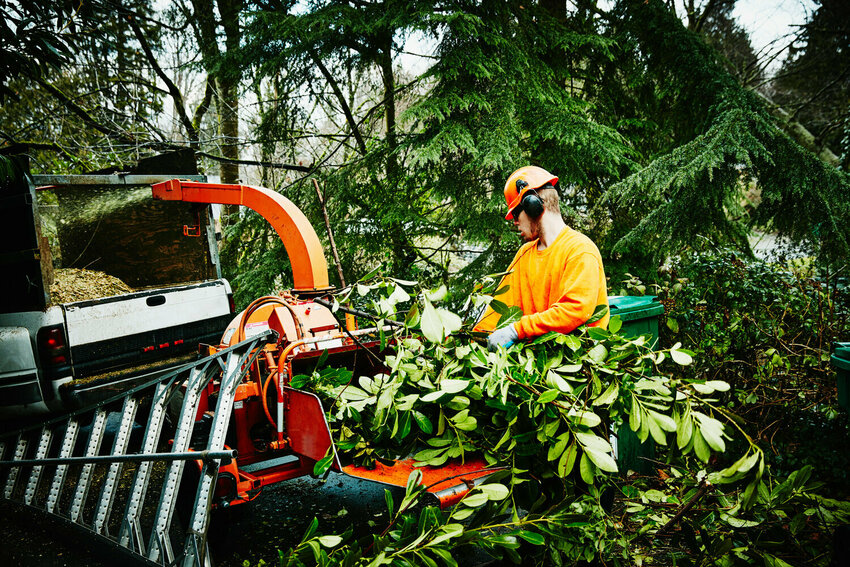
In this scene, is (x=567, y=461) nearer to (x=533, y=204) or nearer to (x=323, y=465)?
(x=323, y=465)

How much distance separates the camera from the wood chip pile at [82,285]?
5.52m

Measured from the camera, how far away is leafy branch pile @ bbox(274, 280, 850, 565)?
199 cm

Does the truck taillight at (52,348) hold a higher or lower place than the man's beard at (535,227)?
lower

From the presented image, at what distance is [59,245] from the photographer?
6512 mm

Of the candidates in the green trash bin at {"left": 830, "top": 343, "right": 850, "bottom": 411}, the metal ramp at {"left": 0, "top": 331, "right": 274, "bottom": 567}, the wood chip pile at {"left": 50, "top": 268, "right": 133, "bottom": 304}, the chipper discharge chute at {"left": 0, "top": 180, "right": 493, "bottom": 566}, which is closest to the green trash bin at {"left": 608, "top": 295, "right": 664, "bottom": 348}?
the green trash bin at {"left": 830, "top": 343, "right": 850, "bottom": 411}

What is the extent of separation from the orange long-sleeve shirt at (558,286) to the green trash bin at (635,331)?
1030mm

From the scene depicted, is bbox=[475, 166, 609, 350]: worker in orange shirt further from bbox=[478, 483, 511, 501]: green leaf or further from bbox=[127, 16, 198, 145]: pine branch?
bbox=[127, 16, 198, 145]: pine branch

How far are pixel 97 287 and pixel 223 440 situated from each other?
169 inches

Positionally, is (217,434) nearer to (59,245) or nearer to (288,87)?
(59,245)

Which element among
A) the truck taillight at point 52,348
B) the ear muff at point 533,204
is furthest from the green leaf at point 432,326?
the truck taillight at point 52,348

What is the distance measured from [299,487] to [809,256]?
5.19 meters

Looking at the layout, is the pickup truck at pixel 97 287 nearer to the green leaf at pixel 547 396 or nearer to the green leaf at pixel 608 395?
the green leaf at pixel 547 396

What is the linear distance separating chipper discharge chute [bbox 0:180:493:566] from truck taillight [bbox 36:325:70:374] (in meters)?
0.91

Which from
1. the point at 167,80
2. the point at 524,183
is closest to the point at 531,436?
the point at 524,183
